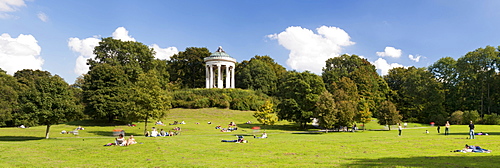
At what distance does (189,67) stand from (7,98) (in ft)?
153

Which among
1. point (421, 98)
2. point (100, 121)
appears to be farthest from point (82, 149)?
point (421, 98)

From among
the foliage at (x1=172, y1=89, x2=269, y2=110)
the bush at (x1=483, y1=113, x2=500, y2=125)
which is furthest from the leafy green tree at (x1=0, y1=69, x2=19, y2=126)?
the bush at (x1=483, y1=113, x2=500, y2=125)

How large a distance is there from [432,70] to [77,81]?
85904mm

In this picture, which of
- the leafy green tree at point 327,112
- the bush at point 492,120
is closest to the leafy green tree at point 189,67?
the leafy green tree at point 327,112

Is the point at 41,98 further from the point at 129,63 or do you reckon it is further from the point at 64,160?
the point at 129,63

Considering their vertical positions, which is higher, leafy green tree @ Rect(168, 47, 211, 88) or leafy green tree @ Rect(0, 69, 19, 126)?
leafy green tree @ Rect(168, 47, 211, 88)

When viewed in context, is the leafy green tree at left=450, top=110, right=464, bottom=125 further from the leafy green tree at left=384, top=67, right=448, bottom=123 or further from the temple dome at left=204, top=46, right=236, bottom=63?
the temple dome at left=204, top=46, right=236, bottom=63

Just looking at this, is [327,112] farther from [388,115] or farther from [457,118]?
[457,118]

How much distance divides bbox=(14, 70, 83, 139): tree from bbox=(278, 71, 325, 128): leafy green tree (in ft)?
88.9

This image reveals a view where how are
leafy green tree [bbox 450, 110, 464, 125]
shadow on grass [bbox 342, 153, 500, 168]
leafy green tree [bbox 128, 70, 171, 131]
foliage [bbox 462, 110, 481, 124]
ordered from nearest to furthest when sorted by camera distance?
shadow on grass [bbox 342, 153, 500, 168] → leafy green tree [bbox 128, 70, 171, 131] → foliage [bbox 462, 110, 481, 124] → leafy green tree [bbox 450, 110, 464, 125]

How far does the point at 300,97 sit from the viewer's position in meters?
47.4

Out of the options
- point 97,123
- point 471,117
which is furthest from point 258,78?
point 471,117

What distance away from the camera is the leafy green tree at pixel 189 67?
3509 inches

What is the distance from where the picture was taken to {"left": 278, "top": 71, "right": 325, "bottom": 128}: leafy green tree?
45969 millimetres
